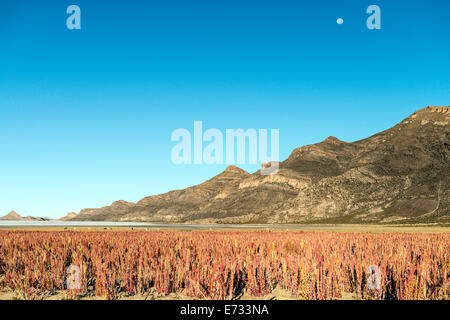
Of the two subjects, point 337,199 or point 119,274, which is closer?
point 119,274

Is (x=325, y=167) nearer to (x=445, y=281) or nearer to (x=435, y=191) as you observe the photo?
(x=435, y=191)

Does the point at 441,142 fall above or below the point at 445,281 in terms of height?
above

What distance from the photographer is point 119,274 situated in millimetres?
13586

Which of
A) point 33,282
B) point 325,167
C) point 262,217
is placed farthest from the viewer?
point 325,167
